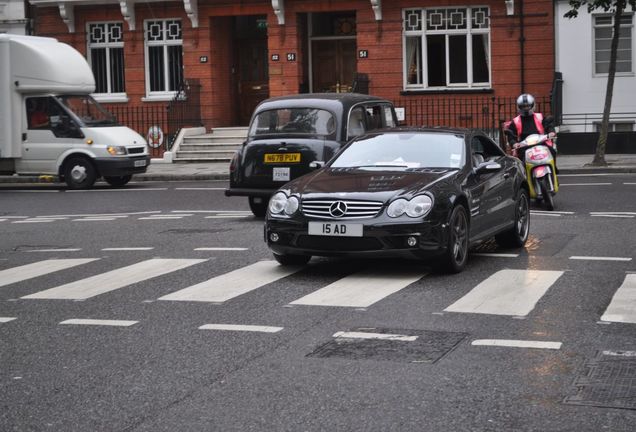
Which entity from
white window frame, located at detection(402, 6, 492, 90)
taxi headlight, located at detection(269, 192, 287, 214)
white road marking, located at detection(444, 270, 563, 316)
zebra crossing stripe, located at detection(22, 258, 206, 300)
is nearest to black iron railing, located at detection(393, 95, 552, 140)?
white window frame, located at detection(402, 6, 492, 90)

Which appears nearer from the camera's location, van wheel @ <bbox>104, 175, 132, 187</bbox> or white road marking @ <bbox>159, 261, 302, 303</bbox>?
white road marking @ <bbox>159, 261, 302, 303</bbox>

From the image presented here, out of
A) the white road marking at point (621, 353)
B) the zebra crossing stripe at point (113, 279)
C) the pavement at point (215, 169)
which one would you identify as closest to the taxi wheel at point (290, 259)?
the zebra crossing stripe at point (113, 279)

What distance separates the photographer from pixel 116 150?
83.8ft

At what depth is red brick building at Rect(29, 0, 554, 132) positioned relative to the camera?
31797 mm

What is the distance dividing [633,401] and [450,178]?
5.61 m

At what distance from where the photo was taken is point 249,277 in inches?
459

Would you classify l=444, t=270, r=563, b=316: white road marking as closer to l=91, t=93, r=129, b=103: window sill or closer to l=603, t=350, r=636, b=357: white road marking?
l=603, t=350, r=636, b=357: white road marking

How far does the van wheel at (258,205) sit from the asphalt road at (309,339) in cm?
283

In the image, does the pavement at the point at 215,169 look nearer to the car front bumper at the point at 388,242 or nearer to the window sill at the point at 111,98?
the window sill at the point at 111,98

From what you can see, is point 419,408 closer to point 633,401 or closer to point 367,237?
point 633,401

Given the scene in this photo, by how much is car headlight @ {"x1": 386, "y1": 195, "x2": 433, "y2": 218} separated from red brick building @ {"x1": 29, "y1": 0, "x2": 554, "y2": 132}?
19.6m

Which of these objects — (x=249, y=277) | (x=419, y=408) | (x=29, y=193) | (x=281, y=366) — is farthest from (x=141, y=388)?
(x=29, y=193)

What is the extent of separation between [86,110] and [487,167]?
1518 centimetres

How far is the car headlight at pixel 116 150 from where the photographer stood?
25484 mm
